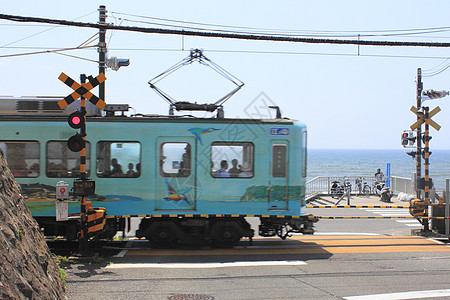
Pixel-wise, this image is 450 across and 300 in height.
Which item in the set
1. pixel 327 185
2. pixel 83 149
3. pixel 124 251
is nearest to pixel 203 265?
pixel 124 251

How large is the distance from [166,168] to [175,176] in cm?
29

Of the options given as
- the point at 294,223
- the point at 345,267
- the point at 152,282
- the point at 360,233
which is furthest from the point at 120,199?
the point at 360,233

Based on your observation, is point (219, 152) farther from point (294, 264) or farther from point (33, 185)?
point (33, 185)

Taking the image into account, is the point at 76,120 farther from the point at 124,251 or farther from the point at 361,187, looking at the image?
the point at 361,187

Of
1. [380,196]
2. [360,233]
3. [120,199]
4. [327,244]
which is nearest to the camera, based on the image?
[120,199]

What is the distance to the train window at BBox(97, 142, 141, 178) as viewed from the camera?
1188 centimetres

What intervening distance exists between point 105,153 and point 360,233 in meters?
8.48

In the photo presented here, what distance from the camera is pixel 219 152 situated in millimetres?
12031

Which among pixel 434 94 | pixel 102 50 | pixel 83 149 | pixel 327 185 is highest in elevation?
pixel 102 50

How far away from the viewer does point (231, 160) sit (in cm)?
1208

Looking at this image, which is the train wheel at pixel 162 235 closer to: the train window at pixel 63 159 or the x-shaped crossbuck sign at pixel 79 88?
the train window at pixel 63 159

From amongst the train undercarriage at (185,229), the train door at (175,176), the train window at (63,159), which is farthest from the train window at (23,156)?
the train door at (175,176)

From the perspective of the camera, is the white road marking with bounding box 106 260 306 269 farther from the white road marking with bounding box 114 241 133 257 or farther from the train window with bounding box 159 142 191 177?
the train window with bounding box 159 142 191 177

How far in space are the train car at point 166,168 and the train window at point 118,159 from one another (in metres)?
0.02
